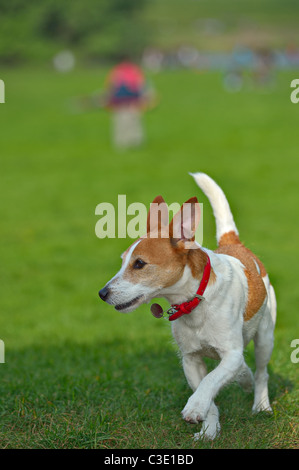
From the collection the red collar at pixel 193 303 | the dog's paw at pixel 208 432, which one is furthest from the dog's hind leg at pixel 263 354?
the red collar at pixel 193 303

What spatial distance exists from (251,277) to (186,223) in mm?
874

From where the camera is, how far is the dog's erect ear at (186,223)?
4.23 m

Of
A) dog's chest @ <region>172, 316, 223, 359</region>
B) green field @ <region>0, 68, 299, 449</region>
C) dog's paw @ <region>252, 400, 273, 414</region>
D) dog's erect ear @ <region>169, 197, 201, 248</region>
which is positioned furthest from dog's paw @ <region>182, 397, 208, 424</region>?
dog's paw @ <region>252, 400, 273, 414</region>

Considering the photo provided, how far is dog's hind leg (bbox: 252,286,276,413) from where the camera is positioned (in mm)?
5117

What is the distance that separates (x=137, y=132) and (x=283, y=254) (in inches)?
460

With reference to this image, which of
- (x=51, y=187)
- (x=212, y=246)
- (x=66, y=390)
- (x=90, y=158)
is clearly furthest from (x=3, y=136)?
(x=66, y=390)

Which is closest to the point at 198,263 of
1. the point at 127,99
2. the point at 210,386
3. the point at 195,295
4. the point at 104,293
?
the point at 195,295

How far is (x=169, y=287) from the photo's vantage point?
4.34 metres

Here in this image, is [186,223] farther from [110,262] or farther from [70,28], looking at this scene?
[70,28]

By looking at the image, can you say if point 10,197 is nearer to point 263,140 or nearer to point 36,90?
point 263,140

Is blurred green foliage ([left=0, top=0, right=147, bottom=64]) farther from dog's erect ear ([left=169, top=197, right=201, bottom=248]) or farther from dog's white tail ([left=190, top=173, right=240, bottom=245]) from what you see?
dog's erect ear ([left=169, top=197, right=201, bottom=248])

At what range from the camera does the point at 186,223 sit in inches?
168

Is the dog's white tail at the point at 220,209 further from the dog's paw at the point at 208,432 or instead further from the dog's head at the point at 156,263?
the dog's paw at the point at 208,432

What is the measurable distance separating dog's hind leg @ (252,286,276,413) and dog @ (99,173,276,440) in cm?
24
